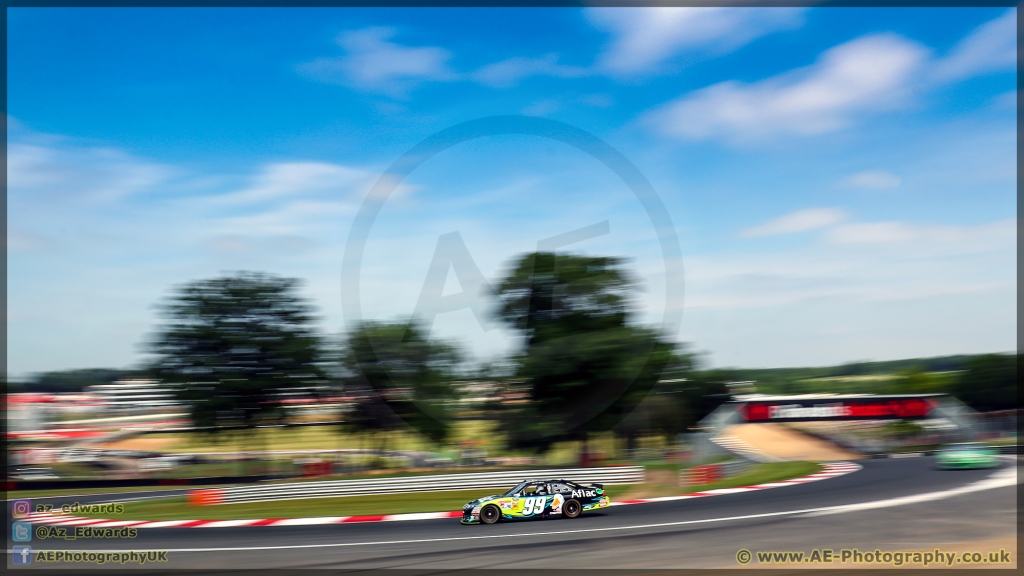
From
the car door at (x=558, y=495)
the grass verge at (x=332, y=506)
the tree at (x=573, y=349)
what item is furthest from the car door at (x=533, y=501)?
the tree at (x=573, y=349)

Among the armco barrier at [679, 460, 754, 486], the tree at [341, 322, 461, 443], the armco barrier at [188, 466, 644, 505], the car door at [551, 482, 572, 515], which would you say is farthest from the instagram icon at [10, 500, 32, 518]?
the tree at [341, 322, 461, 443]

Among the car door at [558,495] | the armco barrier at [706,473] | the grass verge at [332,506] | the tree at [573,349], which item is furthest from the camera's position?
the tree at [573,349]

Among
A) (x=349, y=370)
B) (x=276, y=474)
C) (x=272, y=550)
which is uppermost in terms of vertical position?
(x=349, y=370)

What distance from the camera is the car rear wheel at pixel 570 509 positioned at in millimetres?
14102

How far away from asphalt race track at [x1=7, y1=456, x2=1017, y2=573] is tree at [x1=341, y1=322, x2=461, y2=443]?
19765 millimetres

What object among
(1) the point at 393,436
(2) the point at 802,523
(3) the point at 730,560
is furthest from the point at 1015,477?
(1) the point at 393,436

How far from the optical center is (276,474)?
33.5 meters

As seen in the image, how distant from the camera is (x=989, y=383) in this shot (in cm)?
5597

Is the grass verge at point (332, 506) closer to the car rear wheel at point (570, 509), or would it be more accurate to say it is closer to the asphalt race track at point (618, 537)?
the asphalt race track at point (618, 537)

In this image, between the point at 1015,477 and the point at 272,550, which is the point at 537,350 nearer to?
the point at 1015,477

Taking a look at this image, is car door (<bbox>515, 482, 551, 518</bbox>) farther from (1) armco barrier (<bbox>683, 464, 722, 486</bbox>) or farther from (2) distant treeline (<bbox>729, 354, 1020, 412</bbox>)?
(2) distant treeline (<bbox>729, 354, 1020, 412</bbox>)

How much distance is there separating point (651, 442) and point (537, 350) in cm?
965

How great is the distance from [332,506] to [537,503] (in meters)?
7.27

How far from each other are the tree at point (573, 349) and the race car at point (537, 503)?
15.8 metres
